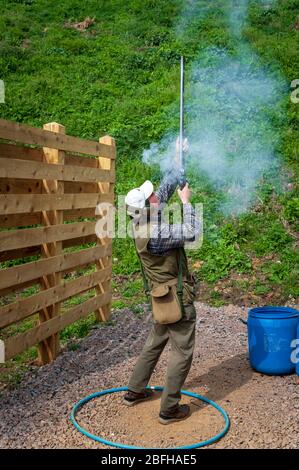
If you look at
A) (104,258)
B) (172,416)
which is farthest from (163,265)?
(104,258)

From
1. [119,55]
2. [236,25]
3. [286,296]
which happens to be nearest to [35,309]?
[286,296]

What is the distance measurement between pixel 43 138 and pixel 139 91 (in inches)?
368

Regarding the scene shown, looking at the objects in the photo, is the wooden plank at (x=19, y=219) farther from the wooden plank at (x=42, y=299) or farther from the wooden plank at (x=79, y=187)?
the wooden plank at (x=79, y=187)

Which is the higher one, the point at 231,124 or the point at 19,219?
the point at 231,124

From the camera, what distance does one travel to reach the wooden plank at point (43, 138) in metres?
5.09

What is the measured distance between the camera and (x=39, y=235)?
5.62m

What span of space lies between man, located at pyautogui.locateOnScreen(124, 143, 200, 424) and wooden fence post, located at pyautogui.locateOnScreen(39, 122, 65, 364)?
1.58 metres

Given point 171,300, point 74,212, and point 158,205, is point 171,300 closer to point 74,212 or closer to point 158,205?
point 158,205

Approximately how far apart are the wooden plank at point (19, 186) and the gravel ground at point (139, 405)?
189cm

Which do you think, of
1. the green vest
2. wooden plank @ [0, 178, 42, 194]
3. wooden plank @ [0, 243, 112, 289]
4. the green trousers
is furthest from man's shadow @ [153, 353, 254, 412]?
wooden plank @ [0, 178, 42, 194]

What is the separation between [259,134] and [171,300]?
27.8ft

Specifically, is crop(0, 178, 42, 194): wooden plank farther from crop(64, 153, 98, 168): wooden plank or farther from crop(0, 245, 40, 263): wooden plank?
crop(64, 153, 98, 168): wooden plank

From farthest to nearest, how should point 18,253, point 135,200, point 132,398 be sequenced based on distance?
point 18,253, point 132,398, point 135,200

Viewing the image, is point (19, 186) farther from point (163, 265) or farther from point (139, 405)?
point (139, 405)
